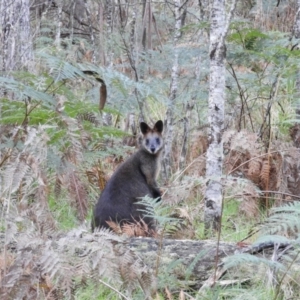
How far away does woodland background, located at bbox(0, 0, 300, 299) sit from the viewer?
122 inches

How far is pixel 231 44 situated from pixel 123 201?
235 cm

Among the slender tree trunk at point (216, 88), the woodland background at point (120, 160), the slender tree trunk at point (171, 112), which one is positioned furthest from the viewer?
the slender tree trunk at point (171, 112)

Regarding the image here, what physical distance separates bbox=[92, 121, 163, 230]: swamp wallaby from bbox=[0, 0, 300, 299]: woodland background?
0.89 ft

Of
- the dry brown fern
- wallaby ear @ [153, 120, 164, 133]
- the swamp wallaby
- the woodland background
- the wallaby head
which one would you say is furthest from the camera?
wallaby ear @ [153, 120, 164, 133]

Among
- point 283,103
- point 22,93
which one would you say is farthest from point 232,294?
→ point 283,103

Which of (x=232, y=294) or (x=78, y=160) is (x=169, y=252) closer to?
(x=232, y=294)

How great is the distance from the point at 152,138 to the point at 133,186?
1.27 m

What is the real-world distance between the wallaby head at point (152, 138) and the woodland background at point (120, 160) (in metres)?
0.37

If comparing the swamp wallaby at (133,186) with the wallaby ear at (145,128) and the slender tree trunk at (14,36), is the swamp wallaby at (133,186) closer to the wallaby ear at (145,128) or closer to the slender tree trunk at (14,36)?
the wallaby ear at (145,128)

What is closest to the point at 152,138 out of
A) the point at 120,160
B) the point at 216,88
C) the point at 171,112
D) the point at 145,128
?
the point at 145,128

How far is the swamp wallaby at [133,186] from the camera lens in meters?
6.19

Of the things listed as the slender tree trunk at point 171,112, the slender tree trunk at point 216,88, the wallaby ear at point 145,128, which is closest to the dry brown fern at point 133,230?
the slender tree trunk at point 216,88

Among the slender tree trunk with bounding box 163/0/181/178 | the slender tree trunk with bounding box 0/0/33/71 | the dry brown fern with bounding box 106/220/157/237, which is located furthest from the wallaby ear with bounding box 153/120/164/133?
the dry brown fern with bounding box 106/220/157/237

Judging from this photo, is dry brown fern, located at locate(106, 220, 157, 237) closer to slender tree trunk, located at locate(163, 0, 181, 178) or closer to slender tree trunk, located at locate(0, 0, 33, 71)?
slender tree trunk, located at locate(0, 0, 33, 71)
